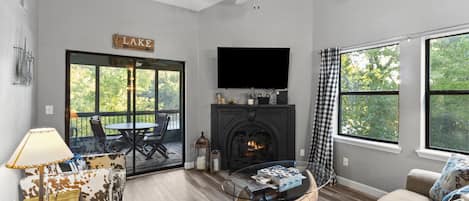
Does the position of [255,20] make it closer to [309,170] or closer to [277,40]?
[277,40]

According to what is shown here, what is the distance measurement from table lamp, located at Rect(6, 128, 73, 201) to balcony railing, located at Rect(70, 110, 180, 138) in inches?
84.4

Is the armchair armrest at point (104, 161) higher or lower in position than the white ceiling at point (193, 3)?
lower

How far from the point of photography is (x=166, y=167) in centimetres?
450

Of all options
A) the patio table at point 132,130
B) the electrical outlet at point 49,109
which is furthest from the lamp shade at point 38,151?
the patio table at point 132,130

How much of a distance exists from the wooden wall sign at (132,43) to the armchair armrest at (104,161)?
187cm

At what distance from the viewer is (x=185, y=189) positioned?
142 inches

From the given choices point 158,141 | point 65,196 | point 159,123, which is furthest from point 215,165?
point 65,196

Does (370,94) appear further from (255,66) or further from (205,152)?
(205,152)

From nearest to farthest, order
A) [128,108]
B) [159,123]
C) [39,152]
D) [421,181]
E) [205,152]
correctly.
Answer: [39,152] < [421,181] < [128,108] < [159,123] < [205,152]

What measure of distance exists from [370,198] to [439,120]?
4.15ft

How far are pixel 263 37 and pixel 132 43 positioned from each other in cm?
222

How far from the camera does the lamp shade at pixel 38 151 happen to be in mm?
1617

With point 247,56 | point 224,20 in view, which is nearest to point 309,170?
point 247,56

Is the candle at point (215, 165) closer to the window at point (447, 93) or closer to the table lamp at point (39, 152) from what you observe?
the table lamp at point (39, 152)
